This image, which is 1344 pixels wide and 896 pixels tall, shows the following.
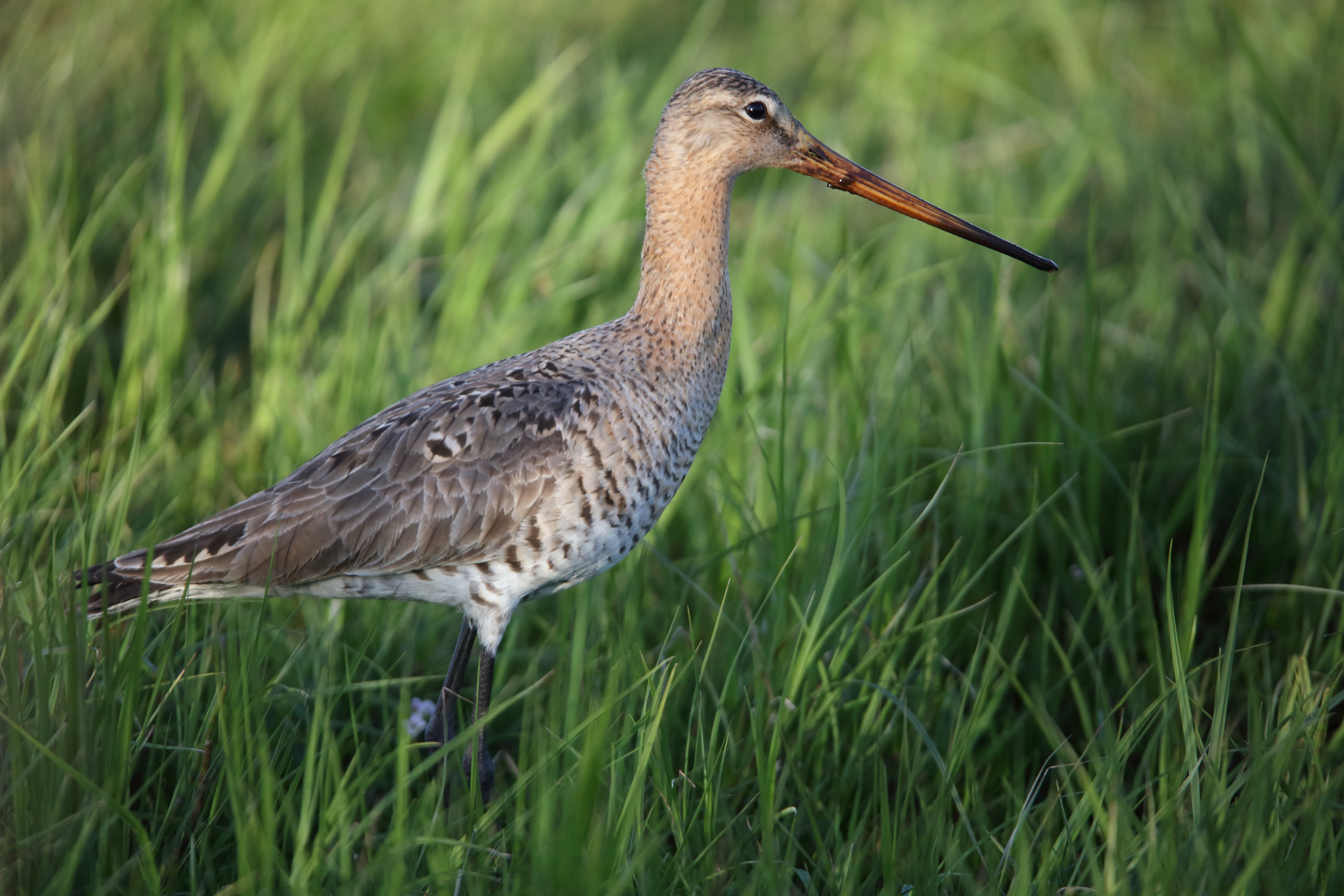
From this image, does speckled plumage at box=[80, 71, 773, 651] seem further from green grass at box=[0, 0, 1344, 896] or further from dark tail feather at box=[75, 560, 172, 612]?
green grass at box=[0, 0, 1344, 896]

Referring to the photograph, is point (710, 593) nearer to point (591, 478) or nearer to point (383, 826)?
point (591, 478)

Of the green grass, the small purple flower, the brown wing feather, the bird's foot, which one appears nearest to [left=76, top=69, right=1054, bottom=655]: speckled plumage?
the brown wing feather

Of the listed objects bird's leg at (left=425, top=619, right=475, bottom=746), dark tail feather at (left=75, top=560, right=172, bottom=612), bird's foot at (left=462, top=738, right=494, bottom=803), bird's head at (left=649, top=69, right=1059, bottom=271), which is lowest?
bird's foot at (left=462, top=738, right=494, bottom=803)

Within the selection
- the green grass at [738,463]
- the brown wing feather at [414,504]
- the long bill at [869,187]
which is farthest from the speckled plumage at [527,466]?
the green grass at [738,463]

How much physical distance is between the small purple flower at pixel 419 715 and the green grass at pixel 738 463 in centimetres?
10

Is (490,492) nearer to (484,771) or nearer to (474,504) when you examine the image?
(474,504)

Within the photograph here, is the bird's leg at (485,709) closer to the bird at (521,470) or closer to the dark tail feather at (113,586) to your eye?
the bird at (521,470)

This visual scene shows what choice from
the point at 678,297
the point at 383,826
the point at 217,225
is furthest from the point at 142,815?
the point at 217,225

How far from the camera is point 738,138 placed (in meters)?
3.85

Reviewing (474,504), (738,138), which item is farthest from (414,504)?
(738,138)

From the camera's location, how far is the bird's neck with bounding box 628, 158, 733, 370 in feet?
12.5

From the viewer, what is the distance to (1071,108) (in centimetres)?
802

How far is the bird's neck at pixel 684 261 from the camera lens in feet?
12.5

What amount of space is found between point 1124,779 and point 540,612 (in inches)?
89.1
